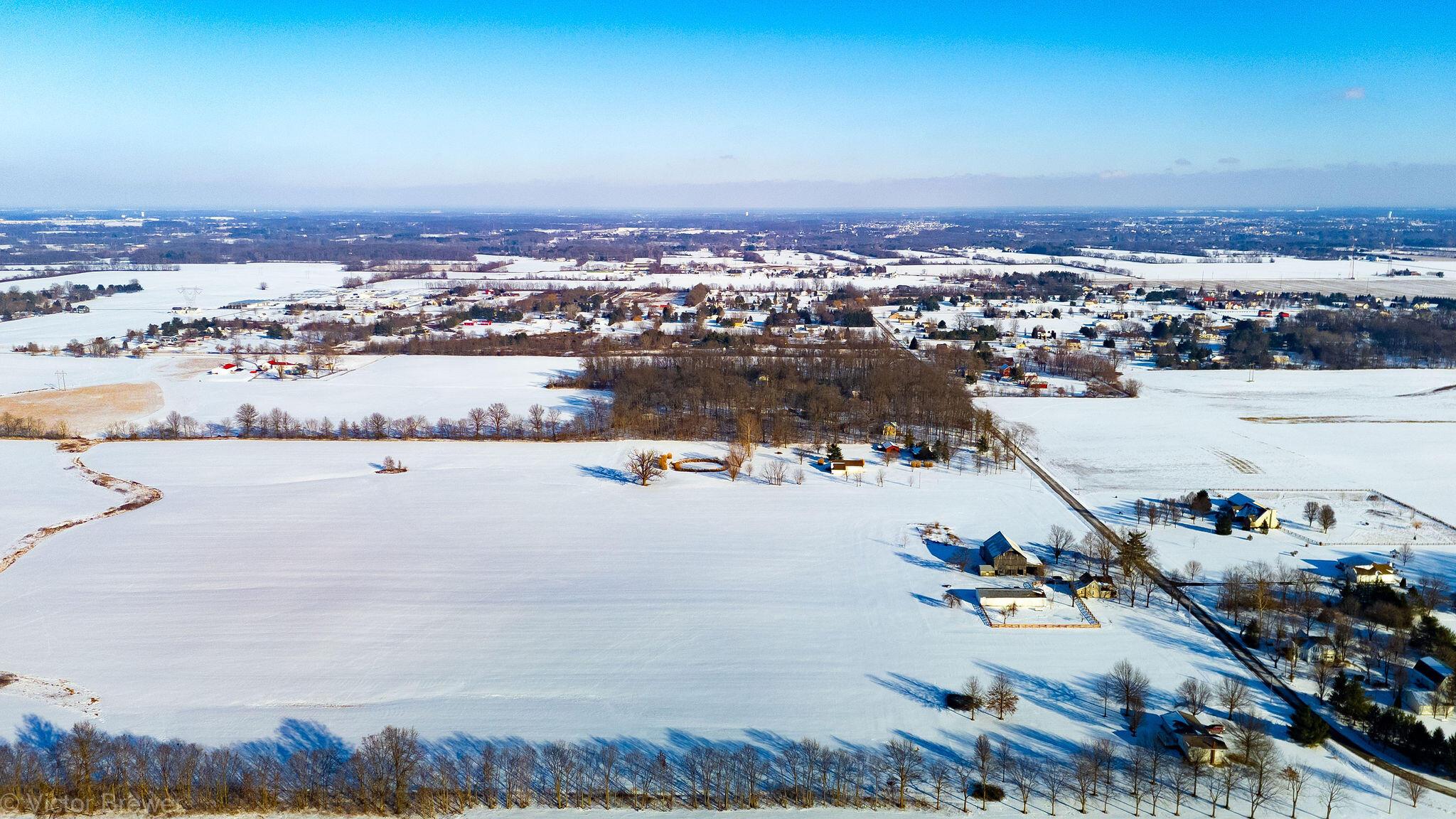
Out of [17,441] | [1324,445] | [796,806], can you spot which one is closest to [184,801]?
[796,806]

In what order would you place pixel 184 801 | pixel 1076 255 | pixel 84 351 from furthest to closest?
pixel 1076 255 < pixel 84 351 < pixel 184 801

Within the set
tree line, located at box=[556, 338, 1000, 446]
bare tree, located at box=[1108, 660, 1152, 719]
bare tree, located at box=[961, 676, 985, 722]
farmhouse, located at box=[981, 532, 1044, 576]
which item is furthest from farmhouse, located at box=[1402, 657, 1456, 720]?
tree line, located at box=[556, 338, 1000, 446]

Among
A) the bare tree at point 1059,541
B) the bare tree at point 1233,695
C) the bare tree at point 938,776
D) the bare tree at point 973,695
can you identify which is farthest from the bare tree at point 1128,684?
the bare tree at point 1059,541

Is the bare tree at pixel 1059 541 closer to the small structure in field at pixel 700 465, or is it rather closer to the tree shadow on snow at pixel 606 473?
the small structure in field at pixel 700 465

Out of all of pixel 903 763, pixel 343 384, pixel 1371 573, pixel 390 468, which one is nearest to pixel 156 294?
pixel 343 384

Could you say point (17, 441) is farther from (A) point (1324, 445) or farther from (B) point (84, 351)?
(A) point (1324, 445)

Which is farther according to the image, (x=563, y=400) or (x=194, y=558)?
(x=563, y=400)

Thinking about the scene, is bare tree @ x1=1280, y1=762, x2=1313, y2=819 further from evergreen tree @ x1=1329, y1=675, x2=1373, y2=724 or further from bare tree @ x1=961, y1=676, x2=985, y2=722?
bare tree @ x1=961, y1=676, x2=985, y2=722
